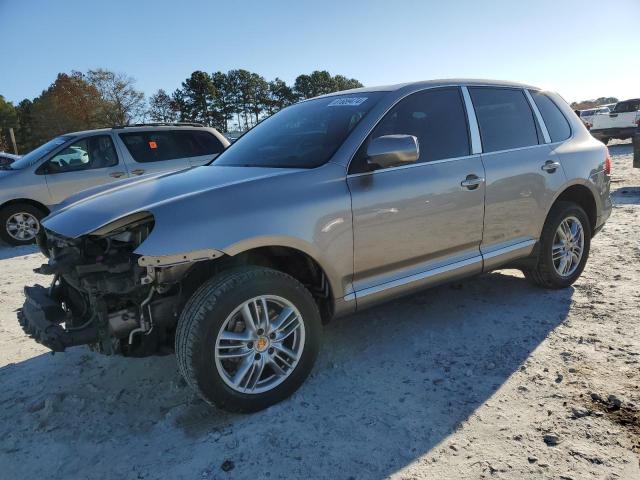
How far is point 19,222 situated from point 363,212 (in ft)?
23.2

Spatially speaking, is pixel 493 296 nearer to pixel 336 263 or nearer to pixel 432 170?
pixel 432 170

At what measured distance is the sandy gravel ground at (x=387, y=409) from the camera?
7.59ft

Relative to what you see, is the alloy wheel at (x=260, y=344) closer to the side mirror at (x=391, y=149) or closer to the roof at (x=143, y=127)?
the side mirror at (x=391, y=149)

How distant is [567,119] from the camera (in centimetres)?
447

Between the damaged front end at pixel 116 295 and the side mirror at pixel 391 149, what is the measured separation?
52.2 inches

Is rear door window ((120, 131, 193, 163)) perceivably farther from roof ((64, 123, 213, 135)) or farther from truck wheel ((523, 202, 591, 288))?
truck wheel ((523, 202, 591, 288))

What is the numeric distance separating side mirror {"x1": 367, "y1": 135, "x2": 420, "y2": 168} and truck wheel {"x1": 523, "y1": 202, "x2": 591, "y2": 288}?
1862 mm

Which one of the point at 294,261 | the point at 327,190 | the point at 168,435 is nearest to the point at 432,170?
the point at 327,190

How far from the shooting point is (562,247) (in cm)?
431

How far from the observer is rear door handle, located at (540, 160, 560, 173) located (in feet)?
13.1

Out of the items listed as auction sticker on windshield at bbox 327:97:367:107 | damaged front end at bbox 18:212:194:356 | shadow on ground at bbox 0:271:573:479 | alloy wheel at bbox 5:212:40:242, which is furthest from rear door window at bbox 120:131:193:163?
damaged front end at bbox 18:212:194:356

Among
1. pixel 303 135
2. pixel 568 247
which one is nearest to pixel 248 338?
pixel 303 135

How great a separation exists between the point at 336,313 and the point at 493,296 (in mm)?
1994

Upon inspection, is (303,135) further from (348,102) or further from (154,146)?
(154,146)
